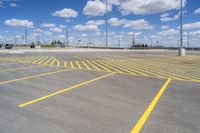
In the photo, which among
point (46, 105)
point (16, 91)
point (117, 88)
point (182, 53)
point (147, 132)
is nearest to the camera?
point (147, 132)

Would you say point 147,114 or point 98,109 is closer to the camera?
point 147,114

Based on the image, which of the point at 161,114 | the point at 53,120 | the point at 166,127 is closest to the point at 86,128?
the point at 53,120

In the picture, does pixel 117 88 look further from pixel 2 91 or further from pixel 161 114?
pixel 2 91

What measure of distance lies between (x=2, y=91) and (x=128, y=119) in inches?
183

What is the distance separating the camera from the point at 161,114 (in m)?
4.48

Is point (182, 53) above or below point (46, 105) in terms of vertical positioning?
above

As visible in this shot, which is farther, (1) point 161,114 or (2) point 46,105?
(2) point 46,105

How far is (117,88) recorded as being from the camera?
705cm

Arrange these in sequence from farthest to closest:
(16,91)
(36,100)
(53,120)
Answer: (16,91), (36,100), (53,120)

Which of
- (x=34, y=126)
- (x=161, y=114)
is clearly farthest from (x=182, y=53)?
(x=34, y=126)

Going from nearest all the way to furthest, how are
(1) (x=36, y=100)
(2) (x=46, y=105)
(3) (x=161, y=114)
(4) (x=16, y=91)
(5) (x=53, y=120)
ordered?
(5) (x=53, y=120), (3) (x=161, y=114), (2) (x=46, y=105), (1) (x=36, y=100), (4) (x=16, y=91)

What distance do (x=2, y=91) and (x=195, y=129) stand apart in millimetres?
5986

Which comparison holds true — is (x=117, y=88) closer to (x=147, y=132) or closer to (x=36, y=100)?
(x=36, y=100)

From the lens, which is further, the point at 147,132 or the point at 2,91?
the point at 2,91
